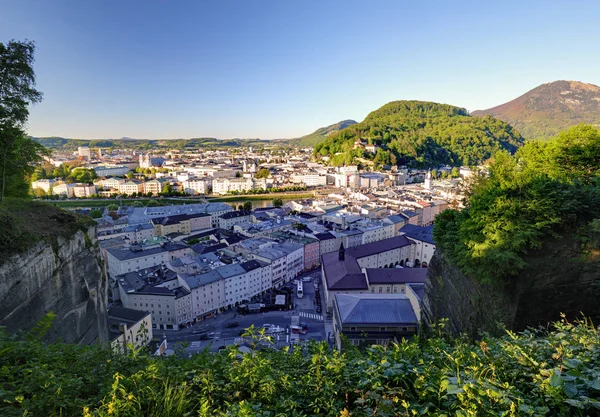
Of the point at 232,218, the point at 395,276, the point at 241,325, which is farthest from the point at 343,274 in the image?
the point at 232,218

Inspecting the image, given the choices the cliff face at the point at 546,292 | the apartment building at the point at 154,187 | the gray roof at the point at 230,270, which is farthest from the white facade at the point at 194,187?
the cliff face at the point at 546,292

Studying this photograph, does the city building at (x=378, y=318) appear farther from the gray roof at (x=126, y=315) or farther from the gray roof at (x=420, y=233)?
the gray roof at (x=420, y=233)

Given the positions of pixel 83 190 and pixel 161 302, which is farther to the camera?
pixel 83 190

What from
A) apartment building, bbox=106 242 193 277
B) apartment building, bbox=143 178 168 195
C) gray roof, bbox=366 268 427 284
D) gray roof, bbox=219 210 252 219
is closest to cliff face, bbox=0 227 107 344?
gray roof, bbox=366 268 427 284

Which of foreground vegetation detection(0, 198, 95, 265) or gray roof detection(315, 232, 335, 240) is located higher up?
foreground vegetation detection(0, 198, 95, 265)

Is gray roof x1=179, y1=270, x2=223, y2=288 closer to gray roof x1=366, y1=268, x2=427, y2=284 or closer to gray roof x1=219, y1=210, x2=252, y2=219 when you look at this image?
gray roof x1=366, y1=268, x2=427, y2=284

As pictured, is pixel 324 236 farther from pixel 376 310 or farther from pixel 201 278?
pixel 376 310

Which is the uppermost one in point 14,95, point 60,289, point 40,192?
point 14,95
